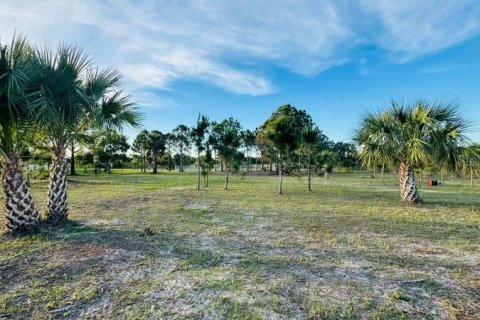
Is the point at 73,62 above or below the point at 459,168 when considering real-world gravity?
above

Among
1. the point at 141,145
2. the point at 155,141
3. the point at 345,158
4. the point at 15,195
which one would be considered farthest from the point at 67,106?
the point at 345,158

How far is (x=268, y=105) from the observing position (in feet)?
91.7

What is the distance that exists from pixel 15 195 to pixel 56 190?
0.83 meters

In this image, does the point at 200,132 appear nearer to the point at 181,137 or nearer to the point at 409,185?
the point at 409,185

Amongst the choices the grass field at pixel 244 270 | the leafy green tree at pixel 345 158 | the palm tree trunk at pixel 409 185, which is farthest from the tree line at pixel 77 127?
the leafy green tree at pixel 345 158

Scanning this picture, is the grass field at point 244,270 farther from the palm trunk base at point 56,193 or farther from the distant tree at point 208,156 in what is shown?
the distant tree at point 208,156

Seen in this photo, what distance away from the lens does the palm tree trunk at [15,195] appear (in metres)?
5.07

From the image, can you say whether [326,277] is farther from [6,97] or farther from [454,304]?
[6,97]

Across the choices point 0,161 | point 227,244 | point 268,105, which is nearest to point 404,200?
point 227,244

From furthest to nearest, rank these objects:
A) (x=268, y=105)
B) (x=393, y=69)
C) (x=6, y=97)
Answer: (x=268, y=105) → (x=393, y=69) → (x=6, y=97)

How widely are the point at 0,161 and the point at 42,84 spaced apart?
188 centimetres

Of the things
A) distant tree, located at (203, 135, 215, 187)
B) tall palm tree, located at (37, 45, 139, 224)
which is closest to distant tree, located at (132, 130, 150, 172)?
distant tree, located at (203, 135, 215, 187)

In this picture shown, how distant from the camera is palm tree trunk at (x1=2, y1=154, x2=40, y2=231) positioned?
5.07 metres

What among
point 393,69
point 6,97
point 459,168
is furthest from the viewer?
point 393,69
